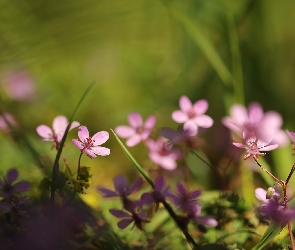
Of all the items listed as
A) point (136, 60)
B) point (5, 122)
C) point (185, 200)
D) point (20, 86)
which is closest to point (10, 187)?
point (5, 122)

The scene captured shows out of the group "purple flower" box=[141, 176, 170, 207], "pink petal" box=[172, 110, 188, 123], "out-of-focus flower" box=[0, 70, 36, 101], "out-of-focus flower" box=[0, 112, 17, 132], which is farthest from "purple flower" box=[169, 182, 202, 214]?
"out-of-focus flower" box=[0, 70, 36, 101]

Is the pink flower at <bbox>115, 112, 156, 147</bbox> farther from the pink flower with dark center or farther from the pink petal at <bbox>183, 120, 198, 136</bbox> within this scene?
the pink flower with dark center

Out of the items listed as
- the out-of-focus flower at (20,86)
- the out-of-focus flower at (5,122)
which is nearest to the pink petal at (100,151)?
the out-of-focus flower at (5,122)

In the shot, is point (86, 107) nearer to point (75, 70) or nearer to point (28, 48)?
point (75, 70)

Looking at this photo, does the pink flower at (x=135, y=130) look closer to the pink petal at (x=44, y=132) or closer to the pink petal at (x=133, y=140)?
the pink petal at (x=133, y=140)

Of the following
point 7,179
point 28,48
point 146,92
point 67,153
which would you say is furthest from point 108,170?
point 7,179

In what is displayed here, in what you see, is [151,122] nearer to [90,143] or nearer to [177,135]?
[177,135]
